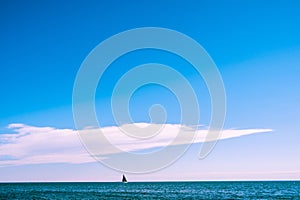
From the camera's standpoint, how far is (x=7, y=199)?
7069 centimetres

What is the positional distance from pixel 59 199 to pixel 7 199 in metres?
9.45

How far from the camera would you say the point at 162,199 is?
70.3 m

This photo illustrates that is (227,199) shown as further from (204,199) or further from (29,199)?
(29,199)

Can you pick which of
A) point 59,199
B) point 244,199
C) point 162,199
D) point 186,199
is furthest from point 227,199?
point 59,199

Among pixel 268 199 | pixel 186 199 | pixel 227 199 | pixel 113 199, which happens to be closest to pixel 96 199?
pixel 113 199

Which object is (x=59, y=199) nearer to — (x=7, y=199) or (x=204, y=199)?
(x=7, y=199)

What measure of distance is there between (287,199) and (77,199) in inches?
1606

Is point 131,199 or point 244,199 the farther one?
point 244,199

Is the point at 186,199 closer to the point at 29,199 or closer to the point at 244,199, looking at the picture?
the point at 244,199

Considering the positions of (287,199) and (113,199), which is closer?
(113,199)

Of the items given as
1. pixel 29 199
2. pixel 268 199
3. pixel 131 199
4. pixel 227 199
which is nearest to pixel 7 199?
pixel 29 199

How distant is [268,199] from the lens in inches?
2958

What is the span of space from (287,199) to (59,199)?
1750 inches

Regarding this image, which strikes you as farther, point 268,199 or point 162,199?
point 268,199
